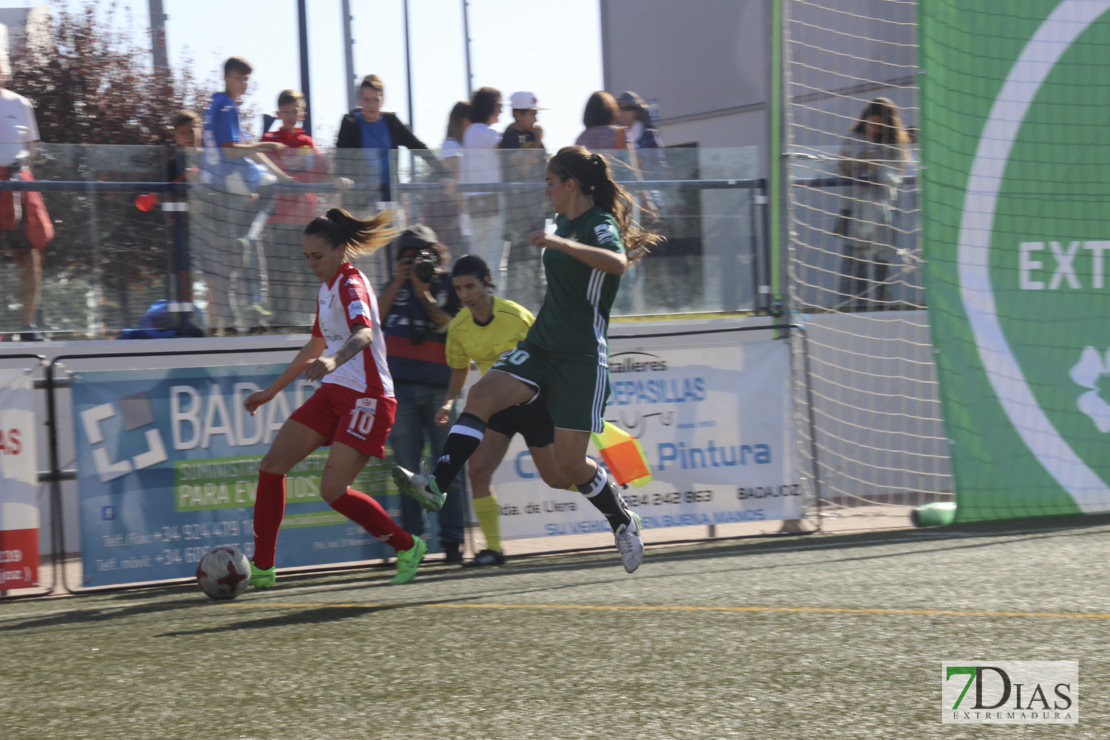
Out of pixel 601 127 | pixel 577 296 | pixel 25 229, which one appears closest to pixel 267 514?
pixel 577 296

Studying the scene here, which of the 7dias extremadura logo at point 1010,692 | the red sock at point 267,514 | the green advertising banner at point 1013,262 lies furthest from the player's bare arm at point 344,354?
the green advertising banner at point 1013,262

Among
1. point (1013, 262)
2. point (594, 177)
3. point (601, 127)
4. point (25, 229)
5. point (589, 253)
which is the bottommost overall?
point (589, 253)

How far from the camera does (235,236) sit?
309 inches

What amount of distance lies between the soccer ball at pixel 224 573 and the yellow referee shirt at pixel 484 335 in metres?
1.73

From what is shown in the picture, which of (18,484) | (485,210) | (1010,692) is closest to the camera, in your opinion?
(1010,692)

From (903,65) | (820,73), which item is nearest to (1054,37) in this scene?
(903,65)

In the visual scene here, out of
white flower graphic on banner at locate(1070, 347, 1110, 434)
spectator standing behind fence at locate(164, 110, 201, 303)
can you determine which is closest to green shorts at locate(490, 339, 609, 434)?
spectator standing behind fence at locate(164, 110, 201, 303)

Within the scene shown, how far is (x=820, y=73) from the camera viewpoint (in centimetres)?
887

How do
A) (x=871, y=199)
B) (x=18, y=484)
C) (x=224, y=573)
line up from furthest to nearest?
(x=871, y=199), (x=18, y=484), (x=224, y=573)

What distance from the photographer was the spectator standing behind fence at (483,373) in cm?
671

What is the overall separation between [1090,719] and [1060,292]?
17.7 feet

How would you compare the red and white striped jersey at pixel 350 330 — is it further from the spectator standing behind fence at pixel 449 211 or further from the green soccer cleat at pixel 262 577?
the spectator standing behind fence at pixel 449 211

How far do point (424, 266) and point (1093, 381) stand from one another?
15.1ft

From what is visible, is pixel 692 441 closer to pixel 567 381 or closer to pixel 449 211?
pixel 449 211
